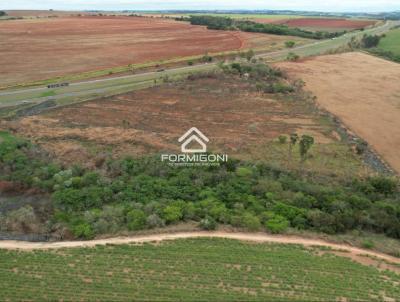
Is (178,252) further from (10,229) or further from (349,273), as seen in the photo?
(10,229)

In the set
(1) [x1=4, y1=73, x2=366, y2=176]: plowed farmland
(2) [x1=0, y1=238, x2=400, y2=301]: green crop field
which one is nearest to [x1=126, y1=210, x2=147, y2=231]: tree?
(2) [x1=0, y1=238, x2=400, y2=301]: green crop field

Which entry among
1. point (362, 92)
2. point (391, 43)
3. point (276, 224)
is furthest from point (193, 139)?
point (391, 43)

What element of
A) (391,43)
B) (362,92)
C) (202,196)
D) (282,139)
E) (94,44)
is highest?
(391,43)

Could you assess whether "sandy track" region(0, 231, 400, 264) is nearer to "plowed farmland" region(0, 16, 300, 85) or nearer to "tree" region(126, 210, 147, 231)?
"tree" region(126, 210, 147, 231)

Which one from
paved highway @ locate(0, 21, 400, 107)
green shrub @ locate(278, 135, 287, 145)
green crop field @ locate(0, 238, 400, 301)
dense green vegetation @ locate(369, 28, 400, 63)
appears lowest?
green crop field @ locate(0, 238, 400, 301)

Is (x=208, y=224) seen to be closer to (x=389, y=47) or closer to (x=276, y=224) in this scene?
(x=276, y=224)

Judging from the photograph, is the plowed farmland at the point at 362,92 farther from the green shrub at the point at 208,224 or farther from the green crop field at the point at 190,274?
Answer: the green shrub at the point at 208,224
